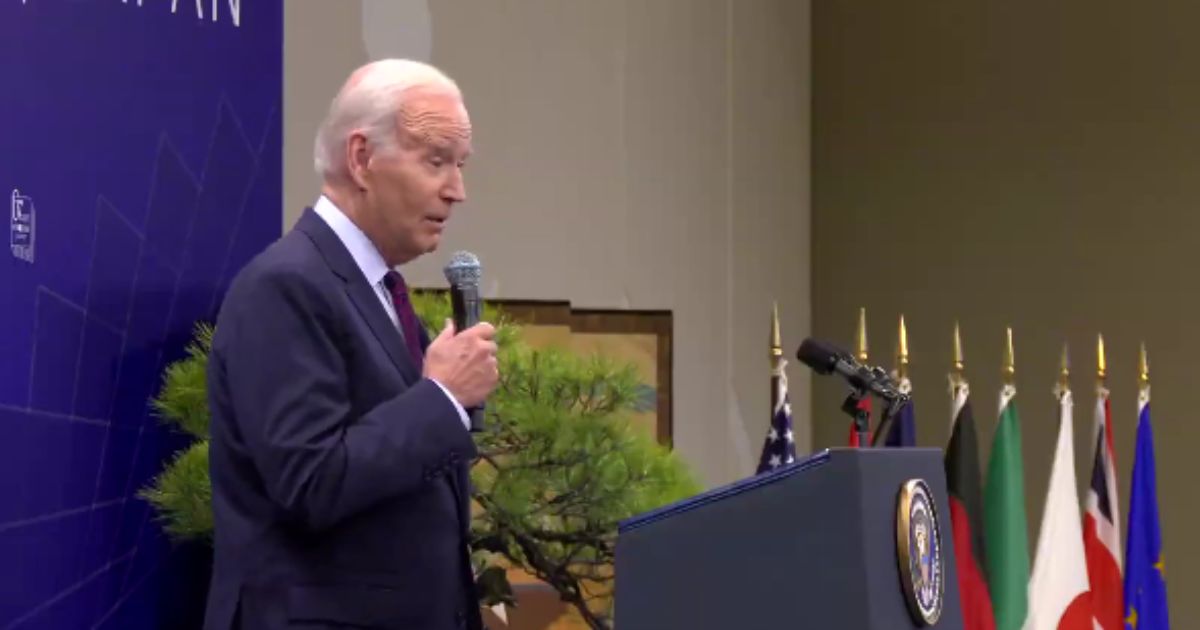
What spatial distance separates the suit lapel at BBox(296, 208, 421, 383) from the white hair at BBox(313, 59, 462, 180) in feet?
0.30

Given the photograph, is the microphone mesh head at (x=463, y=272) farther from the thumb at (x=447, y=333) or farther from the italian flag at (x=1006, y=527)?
the italian flag at (x=1006, y=527)

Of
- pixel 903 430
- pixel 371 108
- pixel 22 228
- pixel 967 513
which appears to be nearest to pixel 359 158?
pixel 371 108

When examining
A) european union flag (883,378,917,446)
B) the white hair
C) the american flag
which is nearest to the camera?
the white hair

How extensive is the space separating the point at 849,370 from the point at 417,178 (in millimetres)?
733

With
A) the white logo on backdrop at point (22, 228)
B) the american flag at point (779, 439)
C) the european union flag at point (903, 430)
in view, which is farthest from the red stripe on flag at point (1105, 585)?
the white logo on backdrop at point (22, 228)

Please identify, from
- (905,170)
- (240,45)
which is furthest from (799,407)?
(240,45)

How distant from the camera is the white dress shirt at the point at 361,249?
2238 millimetres

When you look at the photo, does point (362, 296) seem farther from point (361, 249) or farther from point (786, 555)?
point (786, 555)

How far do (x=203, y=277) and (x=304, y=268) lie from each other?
87 cm

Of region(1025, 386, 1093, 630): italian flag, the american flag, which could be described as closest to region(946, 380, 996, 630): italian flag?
region(1025, 386, 1093, 630): italian flag

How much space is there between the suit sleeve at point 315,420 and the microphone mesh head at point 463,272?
202 mm

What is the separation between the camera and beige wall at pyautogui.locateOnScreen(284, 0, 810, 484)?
15.3 feet

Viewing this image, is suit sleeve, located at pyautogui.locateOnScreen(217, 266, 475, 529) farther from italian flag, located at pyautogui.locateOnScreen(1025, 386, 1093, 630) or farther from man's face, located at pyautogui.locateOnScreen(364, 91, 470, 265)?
italian flag, located at pyautogui.locateOnScreen(1025, 386, 1093, 630)

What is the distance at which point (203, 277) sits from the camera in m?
2.95
